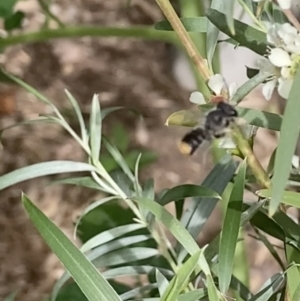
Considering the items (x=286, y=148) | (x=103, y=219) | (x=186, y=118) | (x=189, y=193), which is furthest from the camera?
(x=103, y=219)

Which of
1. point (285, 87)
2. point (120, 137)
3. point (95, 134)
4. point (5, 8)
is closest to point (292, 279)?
point (285, 87)

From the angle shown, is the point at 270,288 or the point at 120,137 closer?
the point at 270,288

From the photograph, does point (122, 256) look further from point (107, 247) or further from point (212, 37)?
point (212, 37)

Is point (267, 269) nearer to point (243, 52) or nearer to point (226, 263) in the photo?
point (243, 52)

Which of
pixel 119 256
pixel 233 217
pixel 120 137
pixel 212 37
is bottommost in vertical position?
pixel 120 137

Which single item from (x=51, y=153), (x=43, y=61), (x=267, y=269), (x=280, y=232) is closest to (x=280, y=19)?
(x=280, y=232)

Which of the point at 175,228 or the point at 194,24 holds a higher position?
A: the point at 194,24

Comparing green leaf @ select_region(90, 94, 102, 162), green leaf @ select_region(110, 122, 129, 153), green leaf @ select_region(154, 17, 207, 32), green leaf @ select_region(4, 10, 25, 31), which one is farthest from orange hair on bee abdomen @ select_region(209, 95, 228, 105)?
green leaf @ select_region(110, 122, 129, 153)
